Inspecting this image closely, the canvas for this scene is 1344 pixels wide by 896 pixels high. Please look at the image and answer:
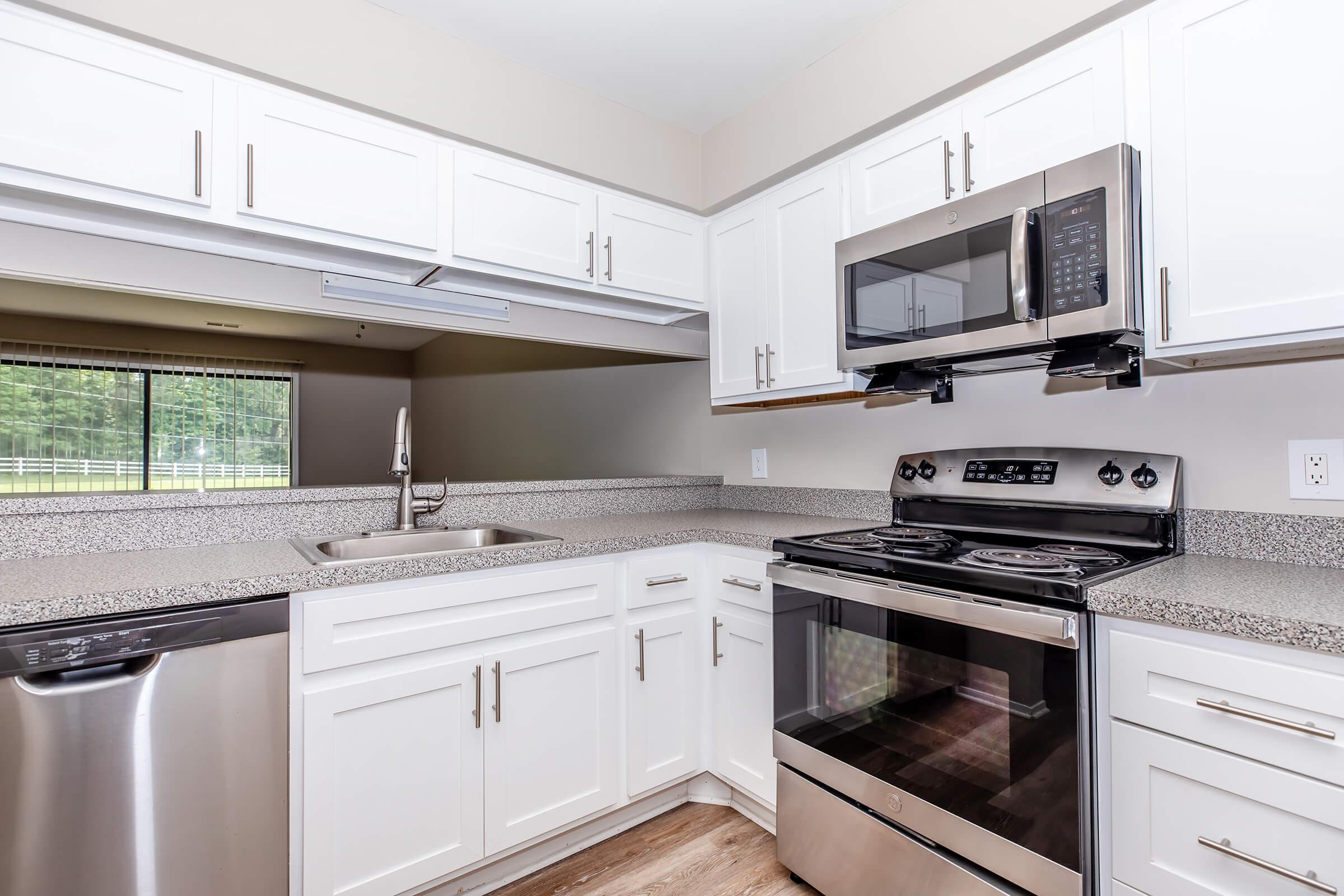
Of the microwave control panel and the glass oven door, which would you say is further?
the microwave control panel

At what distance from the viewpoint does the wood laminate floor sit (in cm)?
165

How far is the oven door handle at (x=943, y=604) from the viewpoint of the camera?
1.14m

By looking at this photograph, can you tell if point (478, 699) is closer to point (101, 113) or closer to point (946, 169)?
point (101, 113)

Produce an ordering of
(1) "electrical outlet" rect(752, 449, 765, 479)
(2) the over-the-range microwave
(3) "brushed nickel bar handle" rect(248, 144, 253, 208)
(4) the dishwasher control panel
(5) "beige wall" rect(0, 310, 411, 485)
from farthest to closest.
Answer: (5) "beige wall" rect(0, 310, 411, 485) → (1) "electrical outlet" rect(752, 449, 765, 479) → (3) "brushed nickel bar handle" rect(248, 144, 253, 208) → (2) the over-the-range microwave → (4) the dishwasher control panel

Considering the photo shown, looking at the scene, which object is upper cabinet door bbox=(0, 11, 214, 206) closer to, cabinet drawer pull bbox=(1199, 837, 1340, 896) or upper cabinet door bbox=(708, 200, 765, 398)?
upper cabinet door bbox=(708, 200, 765, 398)

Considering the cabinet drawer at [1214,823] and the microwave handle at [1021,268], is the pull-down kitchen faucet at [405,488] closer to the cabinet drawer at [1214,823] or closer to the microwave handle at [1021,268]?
the microwave handle at [1021,268]

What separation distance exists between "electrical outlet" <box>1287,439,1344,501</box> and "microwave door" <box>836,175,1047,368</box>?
570 millimetres

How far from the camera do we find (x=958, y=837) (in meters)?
1.29

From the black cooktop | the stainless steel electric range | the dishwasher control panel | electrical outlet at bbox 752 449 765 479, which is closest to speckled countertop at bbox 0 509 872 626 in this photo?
the dishwasher control panel

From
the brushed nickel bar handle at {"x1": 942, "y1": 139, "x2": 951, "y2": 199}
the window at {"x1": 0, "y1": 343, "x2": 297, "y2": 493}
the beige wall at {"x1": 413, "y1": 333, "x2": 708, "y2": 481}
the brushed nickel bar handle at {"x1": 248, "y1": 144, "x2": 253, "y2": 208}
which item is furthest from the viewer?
the window at {"x1": 0, "y1": 343, "x2": 297, "y2": 493}

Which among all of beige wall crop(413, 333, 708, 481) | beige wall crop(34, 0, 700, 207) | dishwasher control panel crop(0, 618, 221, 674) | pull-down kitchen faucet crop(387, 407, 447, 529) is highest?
beige wall crop(34, 0, 700, 207)

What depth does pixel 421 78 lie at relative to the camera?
1.84 metres

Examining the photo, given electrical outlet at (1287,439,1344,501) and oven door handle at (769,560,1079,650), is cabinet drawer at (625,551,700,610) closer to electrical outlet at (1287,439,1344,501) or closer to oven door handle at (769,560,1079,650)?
oven door handle at (769,560,1079,650)

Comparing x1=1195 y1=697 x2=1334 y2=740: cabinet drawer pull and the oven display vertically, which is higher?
the oven display
